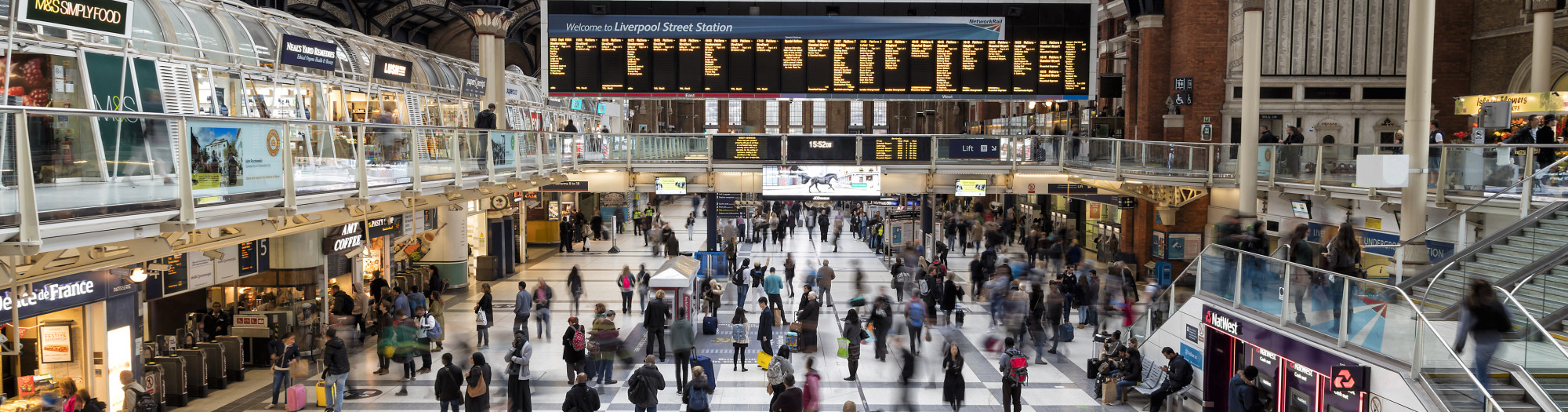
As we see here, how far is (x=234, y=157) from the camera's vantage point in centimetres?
820

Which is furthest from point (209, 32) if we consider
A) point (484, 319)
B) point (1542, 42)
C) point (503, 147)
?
point (1542, 42)

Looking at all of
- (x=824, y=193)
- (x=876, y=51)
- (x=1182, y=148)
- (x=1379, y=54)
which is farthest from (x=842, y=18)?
(x=1379, y=54)

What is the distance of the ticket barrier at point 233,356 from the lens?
14258 mm

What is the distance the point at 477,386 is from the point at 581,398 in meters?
1.55

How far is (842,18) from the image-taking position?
20453 mm

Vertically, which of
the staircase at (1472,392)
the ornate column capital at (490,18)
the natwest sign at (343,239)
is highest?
the ornate column capital at (490,18)

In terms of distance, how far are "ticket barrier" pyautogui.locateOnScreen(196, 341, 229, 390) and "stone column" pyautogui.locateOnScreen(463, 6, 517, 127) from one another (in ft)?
33.1

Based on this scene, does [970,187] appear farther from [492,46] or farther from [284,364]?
[284,364]

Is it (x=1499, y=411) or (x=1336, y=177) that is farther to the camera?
(x=1336, y=177)

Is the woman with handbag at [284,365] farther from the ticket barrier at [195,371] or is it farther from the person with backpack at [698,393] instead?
the person with backpack at [698,393]

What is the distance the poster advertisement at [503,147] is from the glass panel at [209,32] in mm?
4634

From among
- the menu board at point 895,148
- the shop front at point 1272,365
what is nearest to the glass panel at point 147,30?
the menu board at point 895,148

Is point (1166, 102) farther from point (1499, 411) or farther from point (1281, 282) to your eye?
point (1499, 411)

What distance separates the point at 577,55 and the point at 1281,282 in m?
14.5
